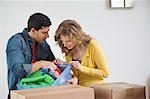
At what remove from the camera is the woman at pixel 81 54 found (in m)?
2.28

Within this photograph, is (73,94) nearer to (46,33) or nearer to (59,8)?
(46,33)

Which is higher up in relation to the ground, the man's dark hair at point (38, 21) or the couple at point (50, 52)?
the man's dark hair at point (38, 21)

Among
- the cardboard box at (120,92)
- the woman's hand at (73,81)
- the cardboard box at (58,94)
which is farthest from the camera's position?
the woman's hand at (73,81)

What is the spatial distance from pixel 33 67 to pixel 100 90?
2.67 ft

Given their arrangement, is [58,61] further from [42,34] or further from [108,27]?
[108,27]

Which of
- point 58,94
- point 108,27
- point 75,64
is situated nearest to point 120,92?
point 58,94

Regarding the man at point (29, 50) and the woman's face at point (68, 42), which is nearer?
the man at point (29, 50)

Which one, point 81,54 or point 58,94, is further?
point 81,54

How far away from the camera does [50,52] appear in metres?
2.33

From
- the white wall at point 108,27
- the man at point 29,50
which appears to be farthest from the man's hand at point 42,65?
the white wall at point 108,27

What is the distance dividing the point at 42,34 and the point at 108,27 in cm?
66

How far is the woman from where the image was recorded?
2281mm

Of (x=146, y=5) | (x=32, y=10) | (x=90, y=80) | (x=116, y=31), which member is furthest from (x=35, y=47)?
(x=146, y=5)

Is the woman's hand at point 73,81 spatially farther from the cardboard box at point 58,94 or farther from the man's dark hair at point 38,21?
the cardboard box at point 58,94
